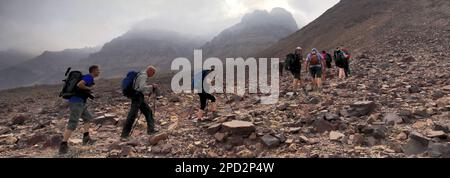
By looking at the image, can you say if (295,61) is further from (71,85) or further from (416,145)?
(71,85)

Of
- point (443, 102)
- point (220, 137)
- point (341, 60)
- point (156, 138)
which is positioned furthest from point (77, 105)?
point (341, 60)

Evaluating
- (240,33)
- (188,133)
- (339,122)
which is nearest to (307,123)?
(339,122)

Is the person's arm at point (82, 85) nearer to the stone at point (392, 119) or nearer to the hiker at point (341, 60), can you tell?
the stone at point (392, 119)

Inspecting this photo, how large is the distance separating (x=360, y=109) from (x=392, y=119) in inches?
42.2

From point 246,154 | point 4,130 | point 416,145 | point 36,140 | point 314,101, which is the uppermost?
point 314,101

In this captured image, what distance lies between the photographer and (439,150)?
568 centimetres

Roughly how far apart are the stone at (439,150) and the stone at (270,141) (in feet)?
8.50

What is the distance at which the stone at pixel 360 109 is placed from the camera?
8.61 meters

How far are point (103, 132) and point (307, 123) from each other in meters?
5.51

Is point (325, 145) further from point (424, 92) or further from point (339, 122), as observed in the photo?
point (424, 92)

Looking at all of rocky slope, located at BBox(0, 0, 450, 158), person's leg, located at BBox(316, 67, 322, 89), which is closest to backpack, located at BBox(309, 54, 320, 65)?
person's leg, located at BBox(316, 67, 322, 89)

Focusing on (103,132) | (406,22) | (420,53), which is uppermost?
(406,22)

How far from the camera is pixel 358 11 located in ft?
149

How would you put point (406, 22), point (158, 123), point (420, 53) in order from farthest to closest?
1. point (406, 22)
2. point (420, 53)
3. point (158, 123)
